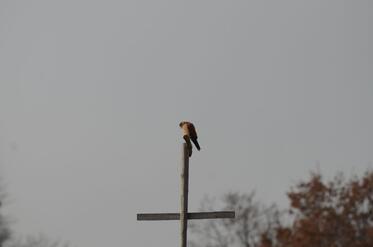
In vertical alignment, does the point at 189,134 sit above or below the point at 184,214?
above

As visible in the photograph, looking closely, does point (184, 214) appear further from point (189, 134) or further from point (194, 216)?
point (189, 134)

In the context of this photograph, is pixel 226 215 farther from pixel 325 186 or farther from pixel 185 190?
pixel 325 186

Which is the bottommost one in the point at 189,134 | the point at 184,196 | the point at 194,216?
the point at 194,216

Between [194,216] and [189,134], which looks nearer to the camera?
[194,216]

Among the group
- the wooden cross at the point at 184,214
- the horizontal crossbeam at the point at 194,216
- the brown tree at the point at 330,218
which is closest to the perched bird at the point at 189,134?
the wooden cross at the point at 184,214

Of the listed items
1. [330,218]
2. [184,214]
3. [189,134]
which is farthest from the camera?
[330,218]

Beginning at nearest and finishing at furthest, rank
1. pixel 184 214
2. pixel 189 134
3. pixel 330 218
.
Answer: pixel 184 214 → pixel 189 134 → pixel 330 218

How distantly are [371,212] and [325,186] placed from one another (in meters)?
2.04

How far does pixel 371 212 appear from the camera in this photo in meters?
29.0

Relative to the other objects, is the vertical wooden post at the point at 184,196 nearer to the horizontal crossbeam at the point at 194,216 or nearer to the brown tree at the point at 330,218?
the horizontal crossbeam at the point at 194,216

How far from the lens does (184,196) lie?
11938mm

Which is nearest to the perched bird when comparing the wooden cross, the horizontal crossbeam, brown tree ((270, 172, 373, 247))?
the wooden cross

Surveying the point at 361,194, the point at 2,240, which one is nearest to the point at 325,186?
Answer: the point at 361,194

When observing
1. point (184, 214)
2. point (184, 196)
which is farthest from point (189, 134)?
point (184, 214)
